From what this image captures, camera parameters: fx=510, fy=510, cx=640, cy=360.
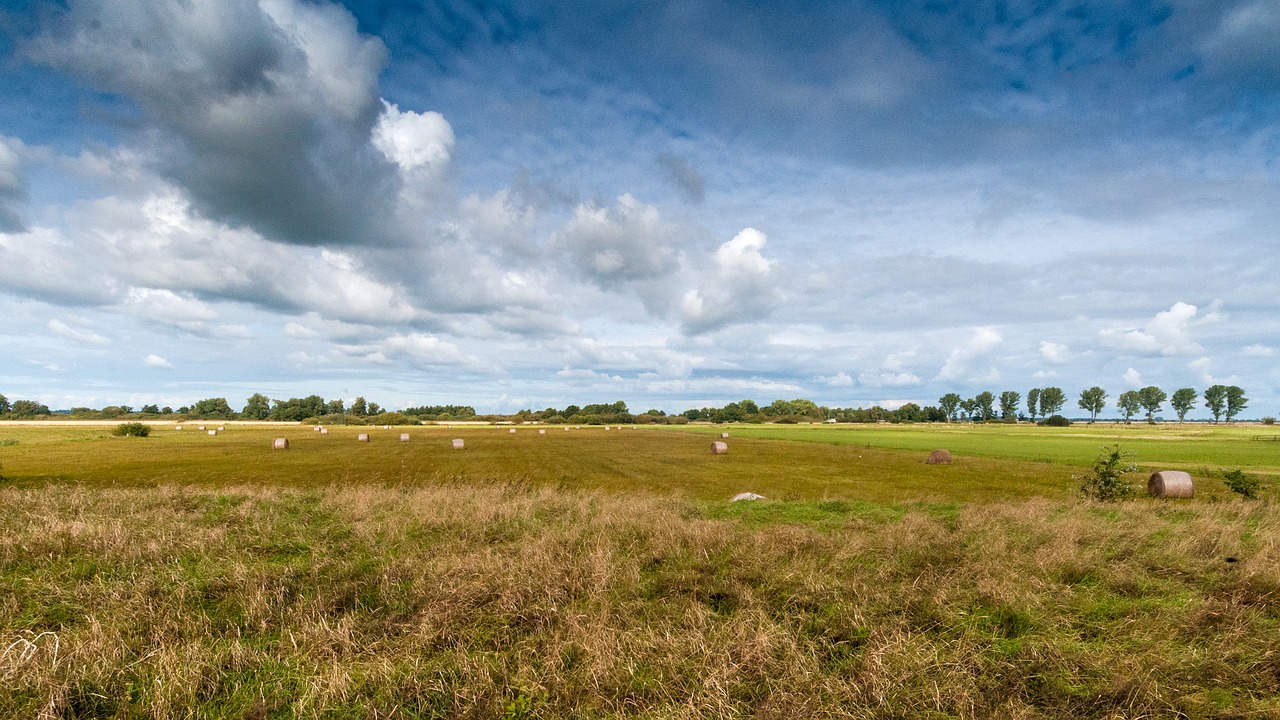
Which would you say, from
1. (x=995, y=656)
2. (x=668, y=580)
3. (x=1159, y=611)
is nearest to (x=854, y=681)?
(x=995, y=656)

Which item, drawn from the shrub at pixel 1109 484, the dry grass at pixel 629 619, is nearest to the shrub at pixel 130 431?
the dry grass at pixel 629 619

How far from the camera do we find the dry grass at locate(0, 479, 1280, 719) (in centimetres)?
575

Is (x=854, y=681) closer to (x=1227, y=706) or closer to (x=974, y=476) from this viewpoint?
(x=1227, y=706)

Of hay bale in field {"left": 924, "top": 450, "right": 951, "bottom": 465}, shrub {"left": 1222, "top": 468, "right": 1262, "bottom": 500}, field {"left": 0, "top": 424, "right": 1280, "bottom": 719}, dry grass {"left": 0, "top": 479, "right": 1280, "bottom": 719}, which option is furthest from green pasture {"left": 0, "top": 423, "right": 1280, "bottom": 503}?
dry grass {"left": 0, "top": 479, "right": 1280, "bottom": 719}

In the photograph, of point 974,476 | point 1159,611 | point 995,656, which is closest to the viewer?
point 995,656

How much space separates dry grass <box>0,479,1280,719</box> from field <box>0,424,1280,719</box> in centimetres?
4

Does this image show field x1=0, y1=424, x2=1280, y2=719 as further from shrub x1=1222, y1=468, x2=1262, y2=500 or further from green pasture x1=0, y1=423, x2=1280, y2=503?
green pasture x1=0, y1=423, x2=1280, y2=503

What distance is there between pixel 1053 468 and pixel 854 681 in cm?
4152

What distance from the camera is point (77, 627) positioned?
721 centimetres

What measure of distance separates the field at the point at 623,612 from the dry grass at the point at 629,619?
4 centimetres

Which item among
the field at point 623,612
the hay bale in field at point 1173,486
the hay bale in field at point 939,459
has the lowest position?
the hay bale in field at point 939,459

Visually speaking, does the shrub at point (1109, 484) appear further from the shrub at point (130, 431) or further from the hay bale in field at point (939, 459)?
the shrub at point (130, 431)

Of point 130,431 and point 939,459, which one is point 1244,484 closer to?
point 939,459

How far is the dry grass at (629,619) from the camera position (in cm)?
575
